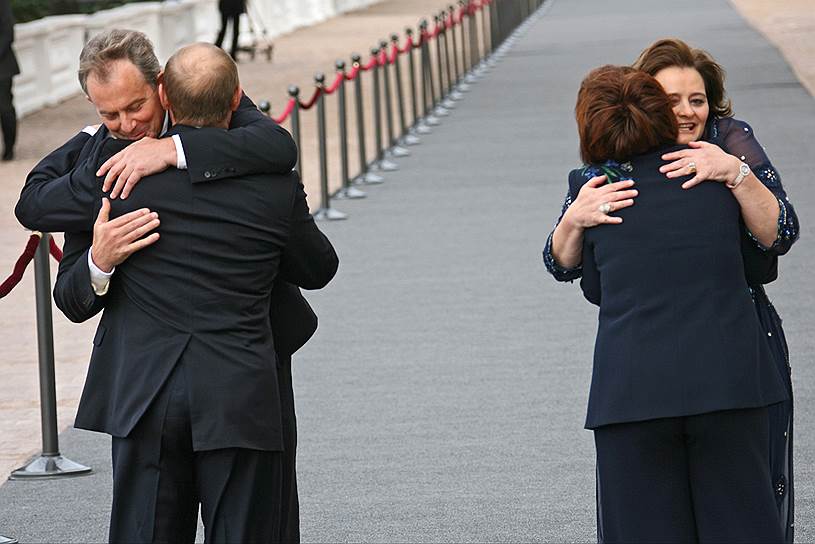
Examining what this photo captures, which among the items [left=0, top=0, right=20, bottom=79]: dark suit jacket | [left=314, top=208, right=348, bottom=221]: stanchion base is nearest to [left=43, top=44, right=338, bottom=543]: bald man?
[left=314, top=208, right=348, bottom=221]: stanchion base

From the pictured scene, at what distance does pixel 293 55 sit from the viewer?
31797 mm

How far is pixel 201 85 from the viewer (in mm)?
3951

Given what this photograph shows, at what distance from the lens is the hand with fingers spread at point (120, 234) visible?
3942 millimetres

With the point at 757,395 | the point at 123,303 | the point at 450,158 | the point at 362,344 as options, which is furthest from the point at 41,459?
the point at 450,158

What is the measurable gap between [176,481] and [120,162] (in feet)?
2.61

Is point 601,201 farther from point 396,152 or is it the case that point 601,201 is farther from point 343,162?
point 396,152

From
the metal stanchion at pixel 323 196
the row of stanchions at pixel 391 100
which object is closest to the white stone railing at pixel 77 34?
the row of stanchions at pixel 391 100

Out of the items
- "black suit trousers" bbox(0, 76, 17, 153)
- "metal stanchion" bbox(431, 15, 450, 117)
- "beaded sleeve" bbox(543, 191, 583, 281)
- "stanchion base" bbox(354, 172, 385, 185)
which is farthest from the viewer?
"metal stanchion" bbox(431, 15, 450, 117)

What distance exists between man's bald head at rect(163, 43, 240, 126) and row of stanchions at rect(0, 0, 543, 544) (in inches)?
102

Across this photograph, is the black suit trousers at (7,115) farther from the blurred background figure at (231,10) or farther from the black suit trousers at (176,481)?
the black suit trousers at (176,481)

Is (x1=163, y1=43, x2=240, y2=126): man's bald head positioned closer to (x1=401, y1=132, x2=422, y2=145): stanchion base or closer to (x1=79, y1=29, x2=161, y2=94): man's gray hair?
(x1=79, y1=29, x2=161, y2=94): man's gray hair

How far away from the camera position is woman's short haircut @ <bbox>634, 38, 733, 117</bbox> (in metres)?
4.38

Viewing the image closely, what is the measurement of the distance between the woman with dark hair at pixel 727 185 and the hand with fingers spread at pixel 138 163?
97 cm

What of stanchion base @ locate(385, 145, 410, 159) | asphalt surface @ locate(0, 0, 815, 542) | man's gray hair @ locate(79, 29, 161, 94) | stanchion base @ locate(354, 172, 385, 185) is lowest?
stanchion base @ locate(385, 145, 410, 159)
